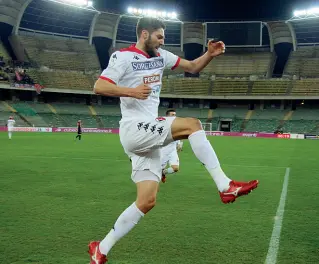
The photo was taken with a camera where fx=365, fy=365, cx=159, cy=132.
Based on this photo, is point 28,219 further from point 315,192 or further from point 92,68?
point 92,68

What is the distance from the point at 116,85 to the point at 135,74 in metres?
0.36

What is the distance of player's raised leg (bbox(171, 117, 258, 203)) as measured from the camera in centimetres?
351

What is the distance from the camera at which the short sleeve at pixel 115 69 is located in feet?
12.2

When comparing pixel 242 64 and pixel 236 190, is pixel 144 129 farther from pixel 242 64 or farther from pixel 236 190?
pixel 242 64

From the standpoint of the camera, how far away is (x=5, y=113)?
48906 millimetres

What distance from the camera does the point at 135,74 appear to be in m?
3.96

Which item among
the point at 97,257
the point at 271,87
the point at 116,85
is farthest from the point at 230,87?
the point at 97,257

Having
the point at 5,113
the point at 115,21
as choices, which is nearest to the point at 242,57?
the point at 115,21

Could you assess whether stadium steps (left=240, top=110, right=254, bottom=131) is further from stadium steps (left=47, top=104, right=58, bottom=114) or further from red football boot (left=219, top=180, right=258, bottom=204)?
red football boot (left=219, top=180, right=258, bottom=204)

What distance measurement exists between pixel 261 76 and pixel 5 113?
131 feet

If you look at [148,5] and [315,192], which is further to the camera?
[148,5]

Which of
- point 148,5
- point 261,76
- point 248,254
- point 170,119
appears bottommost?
point 248,254

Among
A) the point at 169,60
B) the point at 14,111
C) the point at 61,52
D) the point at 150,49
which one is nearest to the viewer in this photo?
the point at 150,49

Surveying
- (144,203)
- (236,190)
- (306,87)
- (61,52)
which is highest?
(61,52)
